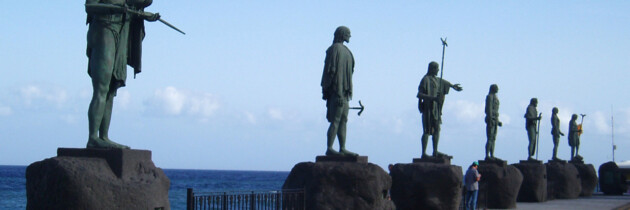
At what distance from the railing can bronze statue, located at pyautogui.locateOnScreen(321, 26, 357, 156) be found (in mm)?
1025

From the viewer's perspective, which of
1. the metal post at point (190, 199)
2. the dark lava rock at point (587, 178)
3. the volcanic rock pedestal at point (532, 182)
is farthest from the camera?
the dark lava rock at point (587, 178)

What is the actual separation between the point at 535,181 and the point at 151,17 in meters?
18.0

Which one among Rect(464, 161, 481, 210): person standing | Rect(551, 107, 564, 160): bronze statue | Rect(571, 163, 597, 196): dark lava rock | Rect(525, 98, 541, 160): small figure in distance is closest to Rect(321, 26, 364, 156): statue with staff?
Rect(464, 161, 481, 210): person standing

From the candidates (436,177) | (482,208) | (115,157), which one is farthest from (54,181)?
(482,208)

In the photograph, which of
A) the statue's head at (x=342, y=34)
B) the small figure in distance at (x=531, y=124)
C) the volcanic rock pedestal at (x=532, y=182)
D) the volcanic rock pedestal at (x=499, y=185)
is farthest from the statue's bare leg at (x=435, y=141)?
the small figure in distance at (x=531, y=124)

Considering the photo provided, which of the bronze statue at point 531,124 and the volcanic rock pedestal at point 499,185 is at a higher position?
the bronze statue at point 531,124

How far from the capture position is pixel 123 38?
944 cm

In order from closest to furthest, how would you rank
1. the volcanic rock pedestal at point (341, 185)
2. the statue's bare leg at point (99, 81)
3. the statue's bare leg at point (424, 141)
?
1. the statue's bare leg at point (99, 81)
2. the volcanic rock pedestal at point (341, 185)
3. the statue's bare leg at point (424, 141)

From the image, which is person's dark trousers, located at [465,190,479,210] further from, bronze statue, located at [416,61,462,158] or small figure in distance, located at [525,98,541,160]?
small figure in distance, located at [525,98,541,160]

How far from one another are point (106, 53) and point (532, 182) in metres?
18.3

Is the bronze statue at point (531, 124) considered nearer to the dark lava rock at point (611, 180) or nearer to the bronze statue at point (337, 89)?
the dark lava rock at point (611, 180)

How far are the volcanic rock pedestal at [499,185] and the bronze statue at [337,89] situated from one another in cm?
883

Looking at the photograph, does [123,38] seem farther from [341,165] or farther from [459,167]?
[459,167]

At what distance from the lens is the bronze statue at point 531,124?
26031mm
